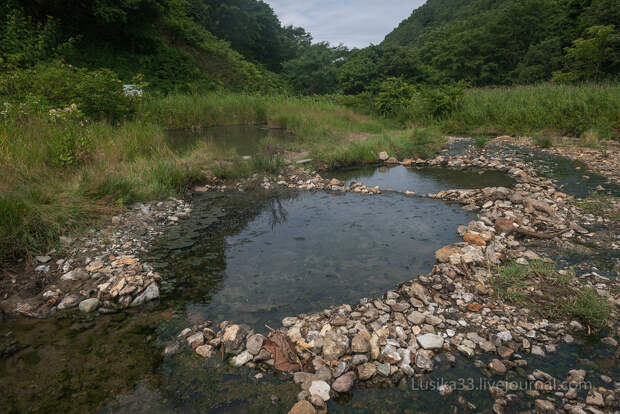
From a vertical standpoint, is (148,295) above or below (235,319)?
above

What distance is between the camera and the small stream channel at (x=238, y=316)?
77.1 inches

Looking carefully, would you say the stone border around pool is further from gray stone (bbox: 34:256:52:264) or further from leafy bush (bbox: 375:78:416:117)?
leafy bush (bbox: 375:78:416:117)

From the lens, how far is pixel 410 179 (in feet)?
23.2

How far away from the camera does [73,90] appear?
7.46 m

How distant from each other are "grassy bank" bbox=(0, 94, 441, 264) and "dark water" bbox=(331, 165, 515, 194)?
2.45 feet

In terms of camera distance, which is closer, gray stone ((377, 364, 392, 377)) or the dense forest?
gray stone ((377, 364, 392, 377))

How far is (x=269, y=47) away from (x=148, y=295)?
37.1 m

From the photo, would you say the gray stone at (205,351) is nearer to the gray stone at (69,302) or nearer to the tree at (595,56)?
the gray stone at (69,302)

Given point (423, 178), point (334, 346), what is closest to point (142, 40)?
point (423, 178)

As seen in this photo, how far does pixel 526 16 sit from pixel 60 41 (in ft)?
129

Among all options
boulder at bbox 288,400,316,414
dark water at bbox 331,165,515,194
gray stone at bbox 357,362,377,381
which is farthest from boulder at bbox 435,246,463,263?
dark water at bbox 331,165,515,194

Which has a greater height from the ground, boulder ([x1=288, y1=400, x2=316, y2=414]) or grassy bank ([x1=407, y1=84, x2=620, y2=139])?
grassy bank ([x1=407, y1=84, x2=620, y2=139])

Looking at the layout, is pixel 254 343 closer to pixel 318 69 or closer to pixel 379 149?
pixel 379 149

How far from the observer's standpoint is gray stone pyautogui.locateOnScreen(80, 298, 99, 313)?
2.77 meters
